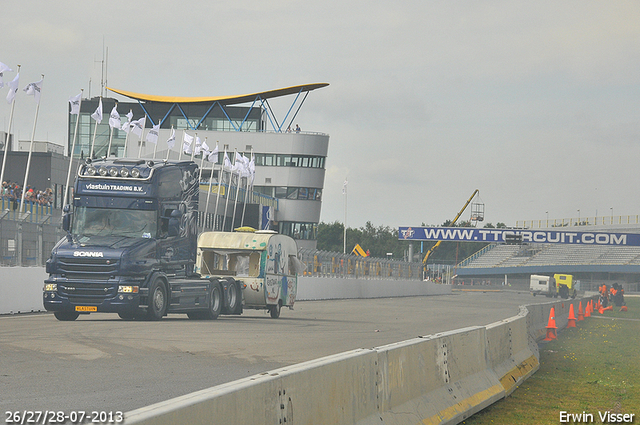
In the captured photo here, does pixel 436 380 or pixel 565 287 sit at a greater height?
pixel 565 287

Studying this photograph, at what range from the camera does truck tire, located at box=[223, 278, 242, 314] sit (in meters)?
24.0

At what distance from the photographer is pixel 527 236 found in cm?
9138

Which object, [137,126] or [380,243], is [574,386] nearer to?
[137,126]

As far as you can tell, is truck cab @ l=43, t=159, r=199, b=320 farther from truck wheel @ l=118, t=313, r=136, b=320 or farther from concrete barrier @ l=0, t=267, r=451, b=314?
concrete barrier @ l=0, t=267, r=451, b=314

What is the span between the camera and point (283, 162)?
298 ft

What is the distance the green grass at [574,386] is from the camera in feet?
31.2

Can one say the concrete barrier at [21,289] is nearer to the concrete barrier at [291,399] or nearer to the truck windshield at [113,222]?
the truck windshield at [113,222]

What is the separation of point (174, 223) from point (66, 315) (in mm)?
3344

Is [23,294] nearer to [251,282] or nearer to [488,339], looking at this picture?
[251,282]

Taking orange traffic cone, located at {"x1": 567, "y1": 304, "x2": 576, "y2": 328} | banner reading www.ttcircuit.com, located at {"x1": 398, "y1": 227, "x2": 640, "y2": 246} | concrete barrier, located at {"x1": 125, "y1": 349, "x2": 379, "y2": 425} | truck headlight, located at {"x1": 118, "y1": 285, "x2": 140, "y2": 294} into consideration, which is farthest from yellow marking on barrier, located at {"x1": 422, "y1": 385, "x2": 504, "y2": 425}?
banner reading www.ttcircuit.com, located at {"x1": 398, "y1": 227, "x2": 640, "y2": 246}

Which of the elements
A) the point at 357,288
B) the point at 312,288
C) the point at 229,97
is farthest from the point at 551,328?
the point at 229,97

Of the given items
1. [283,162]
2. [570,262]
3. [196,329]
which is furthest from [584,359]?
[570,262]

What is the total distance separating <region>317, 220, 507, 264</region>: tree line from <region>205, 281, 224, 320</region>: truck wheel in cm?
13747

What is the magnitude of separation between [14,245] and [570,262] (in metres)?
98.1
